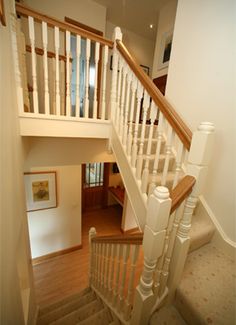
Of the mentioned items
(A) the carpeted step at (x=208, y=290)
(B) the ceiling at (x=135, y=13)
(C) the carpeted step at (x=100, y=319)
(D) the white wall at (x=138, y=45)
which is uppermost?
(B) the ceiling at (x=135, y=13)

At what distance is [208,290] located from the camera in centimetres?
106

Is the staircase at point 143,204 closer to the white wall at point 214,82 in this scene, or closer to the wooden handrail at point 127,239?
the wooden handrail at point 127,239

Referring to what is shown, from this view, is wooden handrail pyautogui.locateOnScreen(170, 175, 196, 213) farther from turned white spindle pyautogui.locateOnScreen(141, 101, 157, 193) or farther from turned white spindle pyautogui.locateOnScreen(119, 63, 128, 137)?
turned white spindle pyautogui.locateOnScreen(119, 63, 128, 137)

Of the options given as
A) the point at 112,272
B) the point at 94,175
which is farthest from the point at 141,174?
the point at 94,175

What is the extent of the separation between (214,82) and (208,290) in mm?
1772

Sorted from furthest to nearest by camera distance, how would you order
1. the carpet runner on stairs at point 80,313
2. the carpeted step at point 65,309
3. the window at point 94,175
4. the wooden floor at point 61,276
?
the window at point 94,175
the wooden floor at point 61,276
the carpeted step at point 65,309
the carpet runner on stairs at point 80,313

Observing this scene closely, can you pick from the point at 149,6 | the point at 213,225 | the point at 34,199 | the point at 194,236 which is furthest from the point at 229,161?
the point at 149,6

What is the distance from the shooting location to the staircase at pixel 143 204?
2.82 ft

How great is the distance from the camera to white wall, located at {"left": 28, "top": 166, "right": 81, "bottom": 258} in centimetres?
283

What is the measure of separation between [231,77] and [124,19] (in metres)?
2.95

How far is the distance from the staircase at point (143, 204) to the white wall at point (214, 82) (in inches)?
13.4

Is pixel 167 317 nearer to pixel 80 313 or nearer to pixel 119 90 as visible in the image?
pixel 80 313

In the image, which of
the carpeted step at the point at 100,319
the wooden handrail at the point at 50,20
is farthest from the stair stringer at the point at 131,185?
the carpeted step at the point at 100,319

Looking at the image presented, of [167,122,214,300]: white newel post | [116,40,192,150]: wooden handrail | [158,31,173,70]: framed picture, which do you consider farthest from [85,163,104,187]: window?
[167,122,214,300]: white newel post
